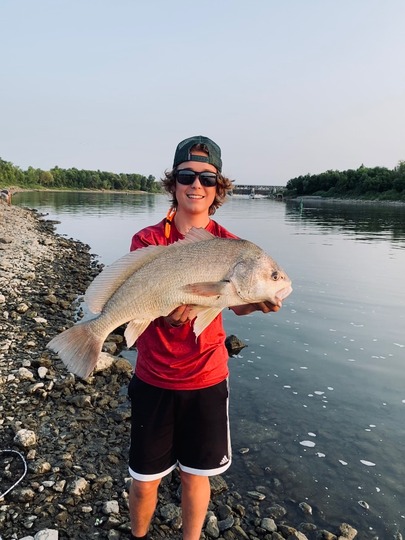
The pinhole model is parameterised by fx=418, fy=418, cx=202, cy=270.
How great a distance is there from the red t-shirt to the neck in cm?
30

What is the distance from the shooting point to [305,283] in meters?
15.5

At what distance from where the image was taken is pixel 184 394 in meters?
2.89

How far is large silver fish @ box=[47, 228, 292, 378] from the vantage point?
A: 281 cm

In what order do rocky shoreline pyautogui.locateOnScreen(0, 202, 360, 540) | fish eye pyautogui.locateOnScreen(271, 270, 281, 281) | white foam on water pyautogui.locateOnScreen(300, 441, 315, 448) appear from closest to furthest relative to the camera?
fish eye pyautogui.locateOnScreen(271, 270, 281, 281), rocky shoreline pyautogui.locateOnScreen(0, 202, 360, 540), white foam on water pyautogui.locateOnScreen(300, 441, 315, 448)

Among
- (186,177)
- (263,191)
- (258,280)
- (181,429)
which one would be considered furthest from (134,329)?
(263,191)

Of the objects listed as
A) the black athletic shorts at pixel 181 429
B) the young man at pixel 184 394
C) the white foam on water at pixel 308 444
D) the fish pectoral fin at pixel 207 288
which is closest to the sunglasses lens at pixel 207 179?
the young man at pixel 184 394

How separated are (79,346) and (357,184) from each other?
11321 centimetres

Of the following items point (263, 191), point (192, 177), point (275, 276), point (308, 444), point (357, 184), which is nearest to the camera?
point (275, 276)

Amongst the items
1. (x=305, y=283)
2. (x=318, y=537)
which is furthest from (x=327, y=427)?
(x=305, y=283)

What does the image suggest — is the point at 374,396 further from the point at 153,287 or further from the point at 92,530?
the point at 153,287

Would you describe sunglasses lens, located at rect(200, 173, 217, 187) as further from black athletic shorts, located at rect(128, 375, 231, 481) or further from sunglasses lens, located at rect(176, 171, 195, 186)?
black athletic shorts, located at rect(128, 375, 231, 481)

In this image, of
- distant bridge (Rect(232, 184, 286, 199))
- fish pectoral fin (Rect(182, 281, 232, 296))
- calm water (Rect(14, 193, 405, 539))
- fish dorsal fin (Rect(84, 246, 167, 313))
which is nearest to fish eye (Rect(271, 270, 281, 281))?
fish pectoral fin (Rect(182, 281, 232, 296))

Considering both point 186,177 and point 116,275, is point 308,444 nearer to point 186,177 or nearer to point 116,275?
point 116,275

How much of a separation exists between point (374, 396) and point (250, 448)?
110 inches
